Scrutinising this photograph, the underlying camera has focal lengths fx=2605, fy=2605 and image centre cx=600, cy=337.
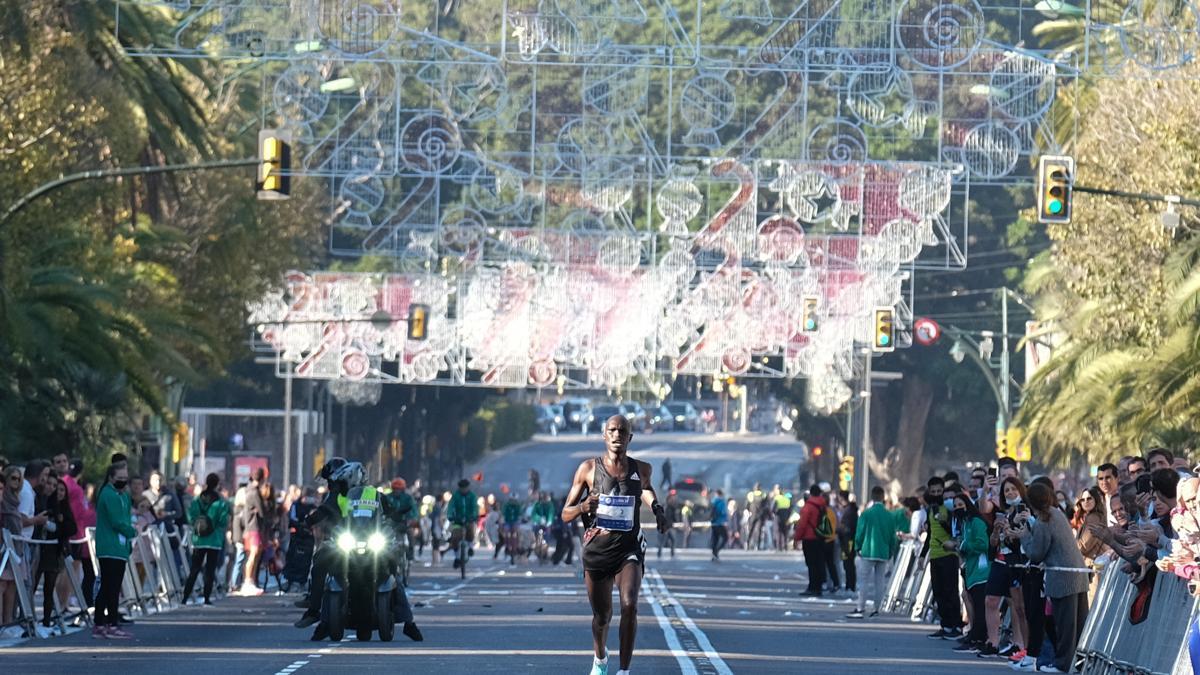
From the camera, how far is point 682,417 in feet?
547

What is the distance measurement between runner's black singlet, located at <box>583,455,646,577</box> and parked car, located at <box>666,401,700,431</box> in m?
147

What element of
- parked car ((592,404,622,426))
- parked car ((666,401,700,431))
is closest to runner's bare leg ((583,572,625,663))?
parked car ((592,404,622,426))

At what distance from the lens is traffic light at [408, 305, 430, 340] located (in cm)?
5444

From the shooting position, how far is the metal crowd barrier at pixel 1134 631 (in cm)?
1744

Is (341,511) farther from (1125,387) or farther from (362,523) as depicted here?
(1125,387)

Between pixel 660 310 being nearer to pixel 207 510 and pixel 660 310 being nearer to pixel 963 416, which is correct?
pixel 207 510

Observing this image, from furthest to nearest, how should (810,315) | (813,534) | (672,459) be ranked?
(672,459), (810,315), (813,534)

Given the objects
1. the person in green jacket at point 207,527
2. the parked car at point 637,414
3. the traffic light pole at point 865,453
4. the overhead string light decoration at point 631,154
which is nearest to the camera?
the person in green jacket at point 207,527

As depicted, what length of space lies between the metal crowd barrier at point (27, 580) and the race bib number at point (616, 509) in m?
7.68

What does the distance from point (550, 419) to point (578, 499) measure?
5789 inches

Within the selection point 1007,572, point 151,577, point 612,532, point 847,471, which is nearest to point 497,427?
point 847,471

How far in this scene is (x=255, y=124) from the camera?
171 ft

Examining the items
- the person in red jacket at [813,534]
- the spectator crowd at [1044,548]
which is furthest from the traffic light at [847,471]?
the spectator crowd at [1044,548]

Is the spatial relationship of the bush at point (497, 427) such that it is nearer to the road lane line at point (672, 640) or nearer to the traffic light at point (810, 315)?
the traffic light at point (810, 315)
